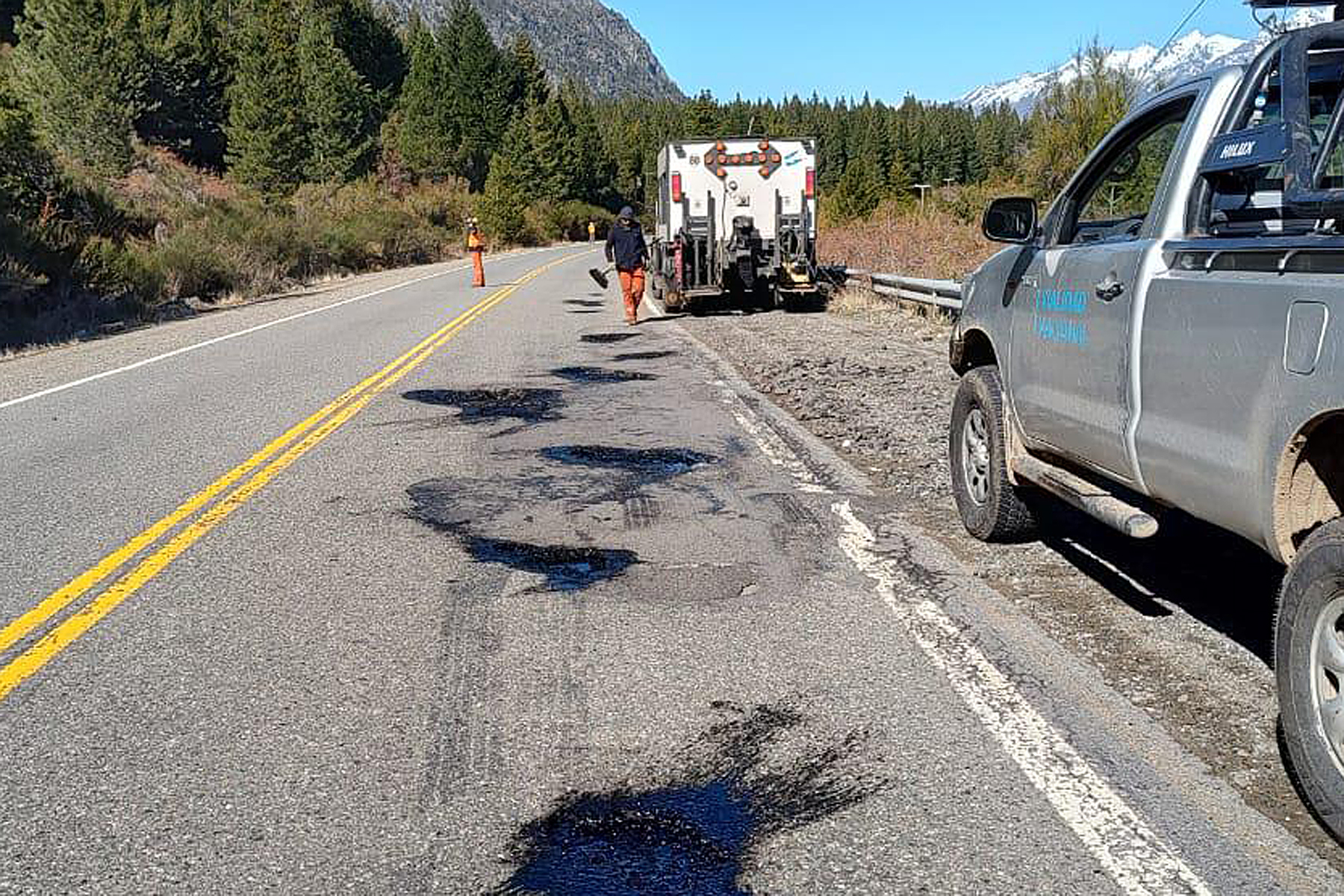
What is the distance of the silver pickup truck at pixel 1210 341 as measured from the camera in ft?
11.0

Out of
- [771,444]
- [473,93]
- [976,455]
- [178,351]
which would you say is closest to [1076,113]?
[178,351]

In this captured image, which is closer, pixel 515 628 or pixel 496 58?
pixel 515 628

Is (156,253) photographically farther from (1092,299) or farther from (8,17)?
(8,17)

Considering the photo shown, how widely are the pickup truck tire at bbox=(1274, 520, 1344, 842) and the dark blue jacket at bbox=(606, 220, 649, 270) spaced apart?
57.4 ft

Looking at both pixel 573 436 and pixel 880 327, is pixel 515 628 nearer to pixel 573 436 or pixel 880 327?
pixel 573 436

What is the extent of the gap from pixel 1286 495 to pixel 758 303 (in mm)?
20400

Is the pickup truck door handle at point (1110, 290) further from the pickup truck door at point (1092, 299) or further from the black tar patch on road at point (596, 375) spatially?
the black tar patch on road at point (596, 375)

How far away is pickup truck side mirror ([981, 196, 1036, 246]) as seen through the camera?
5621 mm

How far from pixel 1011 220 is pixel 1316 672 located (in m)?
2.82

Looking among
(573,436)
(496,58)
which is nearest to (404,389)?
(573,436)

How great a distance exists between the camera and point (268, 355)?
15.8 m

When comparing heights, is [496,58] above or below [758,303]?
above

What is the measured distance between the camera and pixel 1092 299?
480cm

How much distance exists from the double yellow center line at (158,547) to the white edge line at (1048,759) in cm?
348
